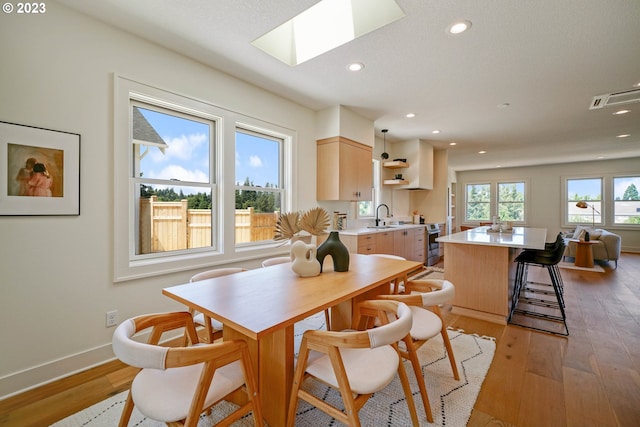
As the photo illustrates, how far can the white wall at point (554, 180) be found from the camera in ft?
24.7

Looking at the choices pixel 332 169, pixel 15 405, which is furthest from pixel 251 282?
pixel 332 169

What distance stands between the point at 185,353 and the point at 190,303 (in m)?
0.42

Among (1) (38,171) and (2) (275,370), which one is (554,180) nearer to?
(2) (275,370)

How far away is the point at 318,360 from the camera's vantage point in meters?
1.33

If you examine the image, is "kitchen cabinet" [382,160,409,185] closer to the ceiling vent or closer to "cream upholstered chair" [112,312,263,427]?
the ceiling vent

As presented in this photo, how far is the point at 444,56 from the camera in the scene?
254 centimetres

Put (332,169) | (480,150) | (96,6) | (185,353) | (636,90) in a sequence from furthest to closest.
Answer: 1. (480,150)
2. (332,169)
3. (636,90)
4. (96,6)
5. (185,353)

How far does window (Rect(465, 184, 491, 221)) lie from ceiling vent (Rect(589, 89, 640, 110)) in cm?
656

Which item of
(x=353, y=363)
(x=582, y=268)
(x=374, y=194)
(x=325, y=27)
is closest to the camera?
(x=353, y=363)

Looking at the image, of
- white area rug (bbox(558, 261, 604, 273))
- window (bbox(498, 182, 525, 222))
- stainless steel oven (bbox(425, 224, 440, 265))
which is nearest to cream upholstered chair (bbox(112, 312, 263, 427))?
stainless steel oven (bbox(425, 224, 440, 265))

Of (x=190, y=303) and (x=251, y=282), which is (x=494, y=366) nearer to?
(x=251, y=282)

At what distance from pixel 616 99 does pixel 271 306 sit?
488cm

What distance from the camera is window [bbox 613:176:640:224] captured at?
7426 mm

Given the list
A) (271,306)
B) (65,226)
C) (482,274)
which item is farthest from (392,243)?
(65,226)
